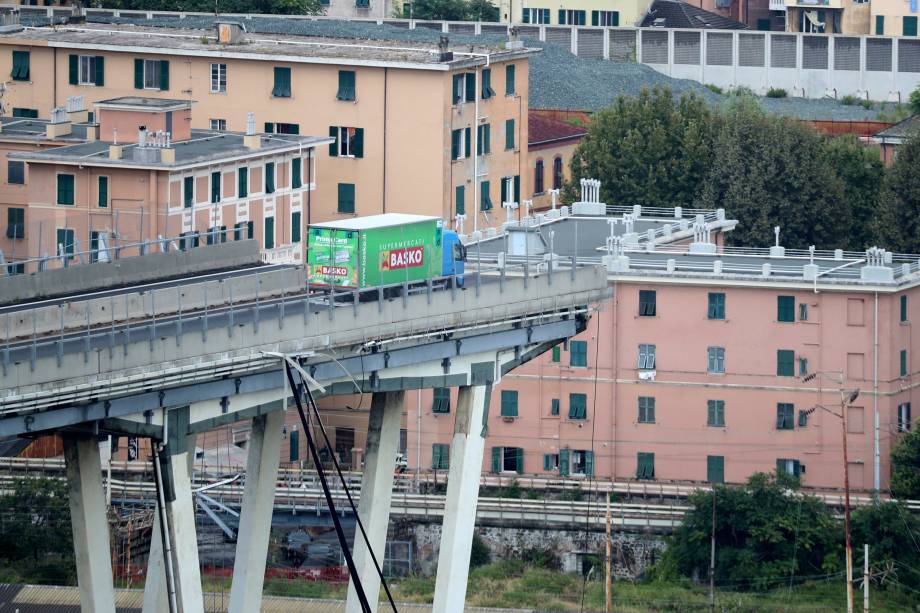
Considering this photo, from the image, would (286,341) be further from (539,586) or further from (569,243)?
(569,243)

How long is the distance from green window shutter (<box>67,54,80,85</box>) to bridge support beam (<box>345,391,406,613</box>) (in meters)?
47.3

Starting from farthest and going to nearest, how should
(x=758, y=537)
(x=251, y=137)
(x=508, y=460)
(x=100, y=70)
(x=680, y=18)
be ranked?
(x=680, y=18), (x=100, y=70), (x=251, y=137), (x=508, y=460), (x=758, y=537)

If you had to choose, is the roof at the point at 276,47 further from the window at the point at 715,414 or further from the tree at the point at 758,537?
the tree at the point at 758,537

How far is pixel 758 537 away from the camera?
7700cm

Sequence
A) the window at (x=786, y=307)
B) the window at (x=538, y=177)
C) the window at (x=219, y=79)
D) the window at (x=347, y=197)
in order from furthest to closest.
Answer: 1. the window at (x=538, y=177)
2. the window at (x=219, y=79)
3. the window at (x=347, y=197)
4. the window at (x=786, y=307)

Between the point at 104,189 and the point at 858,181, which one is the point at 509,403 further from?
the point at 858,181

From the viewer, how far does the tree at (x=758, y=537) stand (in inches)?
3024

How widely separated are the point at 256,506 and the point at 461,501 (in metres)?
5.27

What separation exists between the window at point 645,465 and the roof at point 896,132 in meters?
40.5

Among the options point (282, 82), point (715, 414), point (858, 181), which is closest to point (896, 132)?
point (858, 181)

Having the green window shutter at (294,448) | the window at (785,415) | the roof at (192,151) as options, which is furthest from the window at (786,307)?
the roof at (192,151)

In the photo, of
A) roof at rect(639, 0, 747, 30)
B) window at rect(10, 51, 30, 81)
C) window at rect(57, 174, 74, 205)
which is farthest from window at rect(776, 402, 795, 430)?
roof at rect(639, 0, 747, 30)

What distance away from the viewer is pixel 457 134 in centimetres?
9544

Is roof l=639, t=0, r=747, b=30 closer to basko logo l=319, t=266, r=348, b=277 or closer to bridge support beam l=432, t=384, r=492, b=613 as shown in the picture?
bridge support beam l=432, t=384, r=492, b=613
